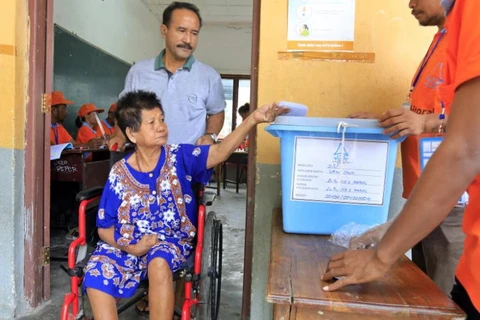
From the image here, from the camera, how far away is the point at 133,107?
5.78ft

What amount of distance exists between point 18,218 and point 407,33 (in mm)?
2093

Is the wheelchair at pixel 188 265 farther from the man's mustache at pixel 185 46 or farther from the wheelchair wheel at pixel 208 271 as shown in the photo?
the man's mustache at pixel 185 46

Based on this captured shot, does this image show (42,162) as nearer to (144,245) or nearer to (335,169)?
(144,245)

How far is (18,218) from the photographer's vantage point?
2.14 meters

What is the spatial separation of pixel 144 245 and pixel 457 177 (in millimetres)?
1286

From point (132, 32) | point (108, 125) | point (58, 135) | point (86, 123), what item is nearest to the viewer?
point (58, 135)

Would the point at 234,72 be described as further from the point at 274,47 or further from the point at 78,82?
the point at 274,47

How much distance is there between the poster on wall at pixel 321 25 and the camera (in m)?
1.74

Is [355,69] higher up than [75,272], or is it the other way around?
[355,69]

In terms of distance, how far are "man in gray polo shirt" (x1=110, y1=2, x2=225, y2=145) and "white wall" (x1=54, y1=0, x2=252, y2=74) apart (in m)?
2.71

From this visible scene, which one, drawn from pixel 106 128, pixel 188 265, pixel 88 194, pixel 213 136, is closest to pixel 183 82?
pixel 213 136

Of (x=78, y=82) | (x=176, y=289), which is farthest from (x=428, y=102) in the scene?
(x=78, y=82)

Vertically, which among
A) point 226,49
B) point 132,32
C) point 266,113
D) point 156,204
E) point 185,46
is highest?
point 226,49

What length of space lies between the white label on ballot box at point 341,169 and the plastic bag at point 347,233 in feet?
0.22
